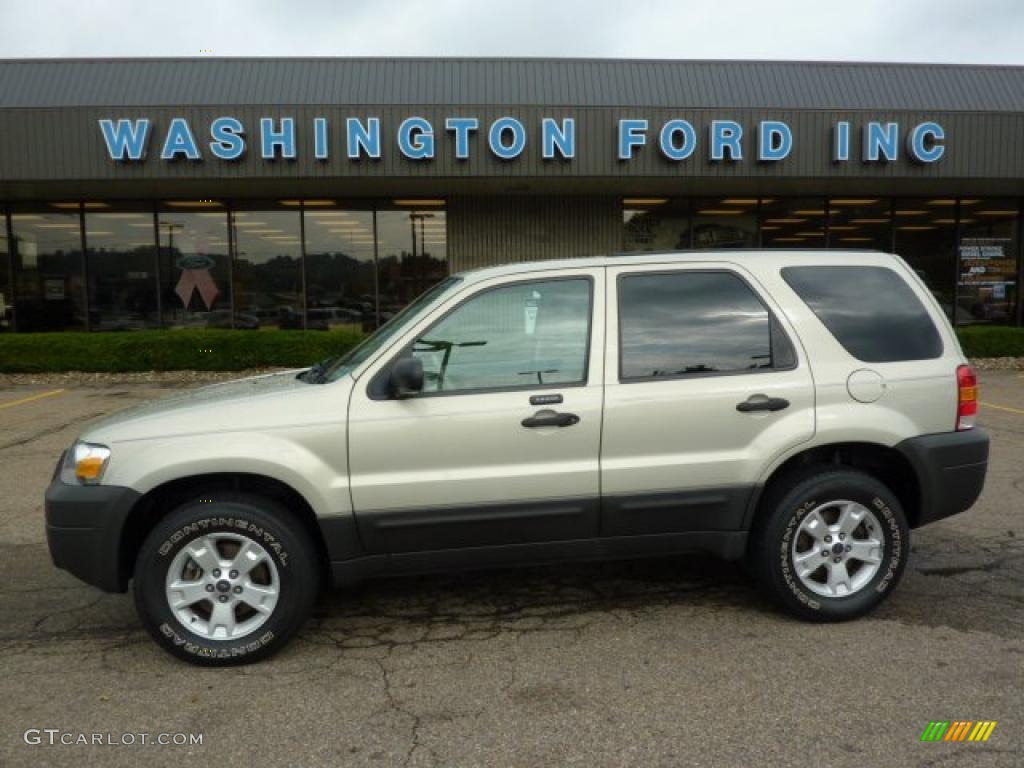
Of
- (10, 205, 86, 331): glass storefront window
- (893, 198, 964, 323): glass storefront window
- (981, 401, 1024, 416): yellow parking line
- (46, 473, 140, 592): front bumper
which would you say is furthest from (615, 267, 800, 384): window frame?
(10, 205, 86, 331): glass storefront window

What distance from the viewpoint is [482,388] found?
3729 mm

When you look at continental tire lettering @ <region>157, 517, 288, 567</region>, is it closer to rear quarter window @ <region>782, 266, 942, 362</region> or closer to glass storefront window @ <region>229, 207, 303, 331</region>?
rear quarter window @ <region>782, 266, 942, 362</region>

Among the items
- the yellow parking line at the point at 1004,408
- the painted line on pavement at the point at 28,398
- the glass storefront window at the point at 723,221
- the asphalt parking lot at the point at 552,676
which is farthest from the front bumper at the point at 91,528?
the glass storefront window at the point at 723,221

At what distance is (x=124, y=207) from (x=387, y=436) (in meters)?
15.5

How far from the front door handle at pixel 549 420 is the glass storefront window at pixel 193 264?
14548 mm

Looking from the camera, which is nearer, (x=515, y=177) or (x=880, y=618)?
(x=880, y=618)

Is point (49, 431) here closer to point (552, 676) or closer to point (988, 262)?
point (552, 676)

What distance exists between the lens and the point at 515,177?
14406mm

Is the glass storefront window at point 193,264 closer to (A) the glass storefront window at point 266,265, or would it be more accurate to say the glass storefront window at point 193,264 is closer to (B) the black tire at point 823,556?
(A) the glass storefront window at point 266,265

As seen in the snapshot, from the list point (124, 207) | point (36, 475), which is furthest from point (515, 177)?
point (36, 475)

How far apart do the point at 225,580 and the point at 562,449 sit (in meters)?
1.58

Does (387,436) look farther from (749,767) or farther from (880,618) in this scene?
(880,618)

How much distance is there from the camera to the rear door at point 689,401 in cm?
378

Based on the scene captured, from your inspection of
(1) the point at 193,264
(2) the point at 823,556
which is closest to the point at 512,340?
(2) the point at 823,556
